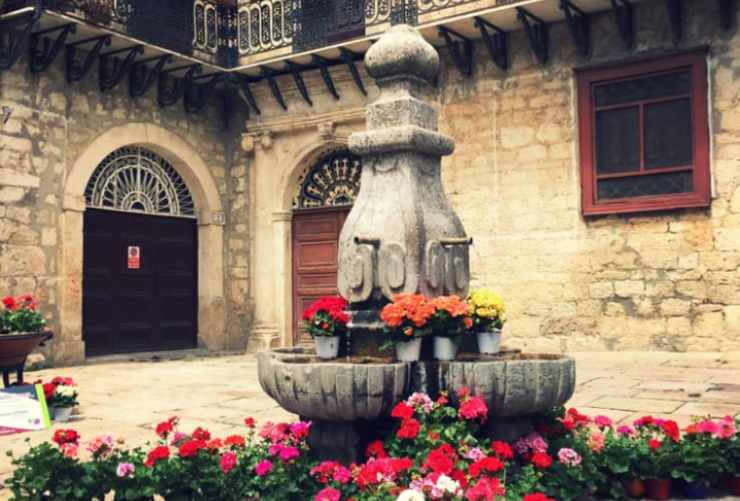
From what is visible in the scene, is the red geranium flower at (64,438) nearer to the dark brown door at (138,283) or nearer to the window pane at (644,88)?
the dark brown door at (138,283)

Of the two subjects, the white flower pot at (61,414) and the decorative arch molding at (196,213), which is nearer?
the white flower pot at (61,414)

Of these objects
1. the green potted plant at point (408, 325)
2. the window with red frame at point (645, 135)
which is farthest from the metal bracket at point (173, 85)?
the green potted plant at point (408, 325)

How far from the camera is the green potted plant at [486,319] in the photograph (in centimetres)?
414

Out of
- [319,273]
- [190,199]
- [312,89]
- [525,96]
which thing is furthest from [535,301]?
[190,199]

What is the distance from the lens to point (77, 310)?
10.2 metres

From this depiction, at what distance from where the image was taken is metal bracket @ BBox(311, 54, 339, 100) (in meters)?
11.3

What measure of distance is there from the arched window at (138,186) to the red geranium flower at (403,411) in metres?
8.33

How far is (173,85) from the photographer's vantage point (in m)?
11.9

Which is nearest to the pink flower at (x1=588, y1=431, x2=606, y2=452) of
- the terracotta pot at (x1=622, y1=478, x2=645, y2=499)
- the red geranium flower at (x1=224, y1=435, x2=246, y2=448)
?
the terracotta pot at (x1=622, y1=478, x2=645, y2=499)

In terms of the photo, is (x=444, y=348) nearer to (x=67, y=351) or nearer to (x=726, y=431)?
(x=726, y=431)

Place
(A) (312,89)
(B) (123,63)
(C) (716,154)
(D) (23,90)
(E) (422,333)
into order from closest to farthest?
(E) (422,333), (C) (716,154), (D) (23,90), (B) (123,63), (A) (312,89)

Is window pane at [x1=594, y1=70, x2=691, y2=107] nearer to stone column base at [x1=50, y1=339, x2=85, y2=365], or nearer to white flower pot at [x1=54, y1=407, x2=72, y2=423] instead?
white flower pot at [x1=54, y1=407, x2=72, y2=423]

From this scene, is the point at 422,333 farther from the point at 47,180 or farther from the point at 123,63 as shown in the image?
the point at 123,63

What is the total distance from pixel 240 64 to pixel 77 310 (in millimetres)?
4491
